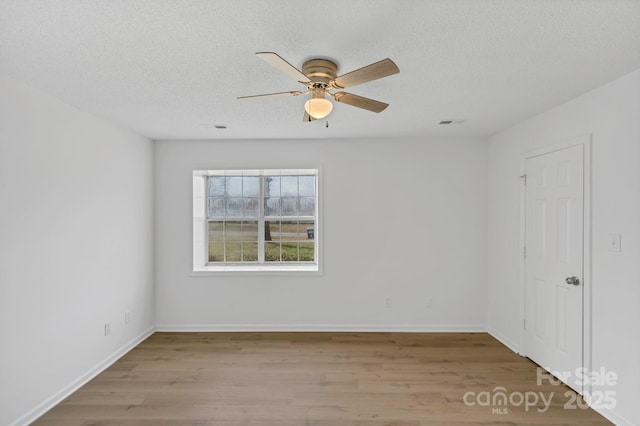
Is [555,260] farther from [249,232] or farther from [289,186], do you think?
[249,232]

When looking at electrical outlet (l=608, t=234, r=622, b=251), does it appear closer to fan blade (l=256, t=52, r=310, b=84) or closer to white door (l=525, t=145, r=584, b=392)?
white door (l=525, t=145, r=584, b=392)

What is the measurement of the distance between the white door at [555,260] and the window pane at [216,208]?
12.0 ft

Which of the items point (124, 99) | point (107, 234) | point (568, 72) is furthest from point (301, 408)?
point (568, 72)

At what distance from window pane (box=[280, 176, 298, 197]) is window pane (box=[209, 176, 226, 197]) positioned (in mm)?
817

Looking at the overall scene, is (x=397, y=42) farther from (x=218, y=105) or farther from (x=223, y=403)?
(x=223, y=403)

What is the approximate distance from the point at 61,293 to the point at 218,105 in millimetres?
1997

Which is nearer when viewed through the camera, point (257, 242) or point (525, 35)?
point (525, 35)

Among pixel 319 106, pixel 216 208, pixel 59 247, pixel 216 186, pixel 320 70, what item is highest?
pixel 320 70

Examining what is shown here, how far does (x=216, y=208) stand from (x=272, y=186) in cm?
83

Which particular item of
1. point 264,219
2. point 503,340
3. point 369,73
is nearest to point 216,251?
point 264,219

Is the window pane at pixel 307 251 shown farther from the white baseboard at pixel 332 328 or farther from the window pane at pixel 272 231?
the white baseboard at pixel 332 328

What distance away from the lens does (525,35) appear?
1.70m

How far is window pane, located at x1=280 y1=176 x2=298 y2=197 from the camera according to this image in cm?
441

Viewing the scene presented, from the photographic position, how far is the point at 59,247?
8.53 ft
